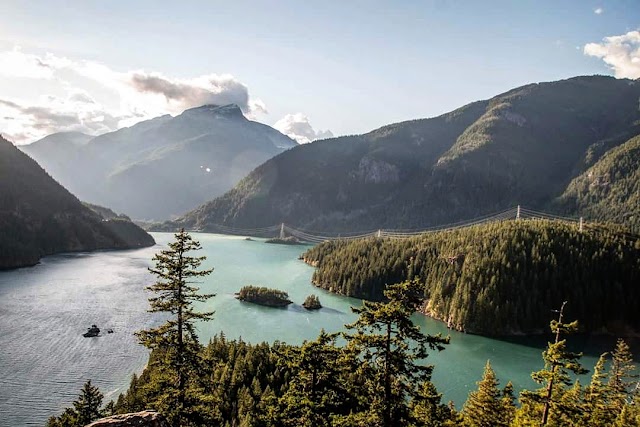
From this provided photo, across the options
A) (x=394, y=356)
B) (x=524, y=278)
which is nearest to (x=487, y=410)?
(x=394, y=356)

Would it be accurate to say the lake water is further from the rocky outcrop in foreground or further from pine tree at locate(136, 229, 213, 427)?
the rocky outcrop in foreground

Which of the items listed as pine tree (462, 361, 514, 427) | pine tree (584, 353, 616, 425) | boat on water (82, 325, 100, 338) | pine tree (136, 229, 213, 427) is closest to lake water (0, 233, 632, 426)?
boat on water (82, 325, 100, 338)

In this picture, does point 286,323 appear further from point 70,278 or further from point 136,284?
point 70,278

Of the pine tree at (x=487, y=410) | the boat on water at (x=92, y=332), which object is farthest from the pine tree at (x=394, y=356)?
the boat on water at (x=92, y=332)


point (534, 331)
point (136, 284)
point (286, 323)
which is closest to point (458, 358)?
point (534, 331)

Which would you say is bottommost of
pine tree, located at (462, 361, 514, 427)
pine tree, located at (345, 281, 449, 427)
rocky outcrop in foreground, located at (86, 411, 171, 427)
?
pine tree, located at (462, 361, 514, 427)

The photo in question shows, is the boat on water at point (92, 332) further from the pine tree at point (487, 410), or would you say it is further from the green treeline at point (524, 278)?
the pine tree at point (487, 410)

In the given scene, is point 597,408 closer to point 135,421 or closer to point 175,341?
point 175,341
